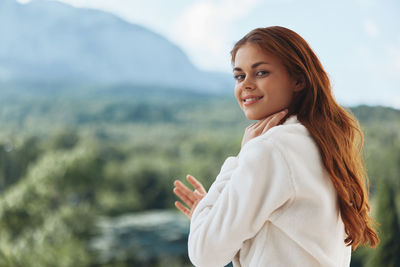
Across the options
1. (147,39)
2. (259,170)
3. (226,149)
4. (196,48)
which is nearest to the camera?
(259,170)

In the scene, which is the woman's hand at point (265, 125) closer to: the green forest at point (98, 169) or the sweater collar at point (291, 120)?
the sweater collar at point (291, 120)

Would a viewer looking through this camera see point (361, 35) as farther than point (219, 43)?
No

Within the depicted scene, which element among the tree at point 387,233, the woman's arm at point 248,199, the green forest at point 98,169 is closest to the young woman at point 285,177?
the woman's arm at point 248,199

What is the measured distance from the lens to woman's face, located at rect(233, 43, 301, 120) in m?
0.73

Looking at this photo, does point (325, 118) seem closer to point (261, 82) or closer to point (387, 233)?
point (261, 82)

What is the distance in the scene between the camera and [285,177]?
2.03 feet

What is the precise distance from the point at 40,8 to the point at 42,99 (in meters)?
1.64

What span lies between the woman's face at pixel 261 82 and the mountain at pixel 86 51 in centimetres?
564

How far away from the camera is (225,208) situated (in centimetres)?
64

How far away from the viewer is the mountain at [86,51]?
6520mm

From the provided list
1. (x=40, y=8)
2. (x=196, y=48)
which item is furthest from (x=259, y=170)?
(x=196, y=48)

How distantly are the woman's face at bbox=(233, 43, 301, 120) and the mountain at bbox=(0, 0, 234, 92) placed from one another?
5.64 metres

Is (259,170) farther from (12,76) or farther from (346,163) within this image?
(12,76)

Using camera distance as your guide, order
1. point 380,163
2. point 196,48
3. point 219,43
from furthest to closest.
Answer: point 196,48, point 219,43, point 380,163
